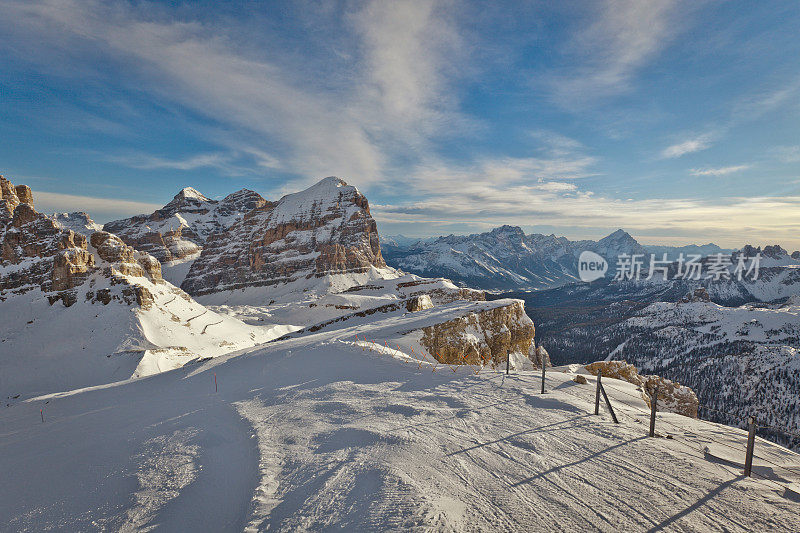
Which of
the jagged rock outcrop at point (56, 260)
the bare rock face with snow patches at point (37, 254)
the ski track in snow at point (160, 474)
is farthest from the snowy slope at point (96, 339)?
the ski track in snow at point (160, 474)

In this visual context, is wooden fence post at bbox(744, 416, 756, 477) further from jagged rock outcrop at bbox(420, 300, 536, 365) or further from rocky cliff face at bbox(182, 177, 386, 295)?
rocky cliff face at bbox(182, 177, 386, 295)

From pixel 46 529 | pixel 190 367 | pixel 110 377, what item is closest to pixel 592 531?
pixel 46 529

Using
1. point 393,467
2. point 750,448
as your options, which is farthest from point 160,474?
point 750,448

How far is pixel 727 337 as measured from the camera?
15588 cm

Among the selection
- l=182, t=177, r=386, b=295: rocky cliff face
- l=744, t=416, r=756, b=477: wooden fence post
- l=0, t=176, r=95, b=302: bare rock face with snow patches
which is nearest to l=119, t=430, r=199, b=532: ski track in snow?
l=744, t=416, r=756, b=477: wooden fence post

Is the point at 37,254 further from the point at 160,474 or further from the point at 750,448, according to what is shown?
the point at 750,448

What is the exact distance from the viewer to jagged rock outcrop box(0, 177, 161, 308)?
53719mm

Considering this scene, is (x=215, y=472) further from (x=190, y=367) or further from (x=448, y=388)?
(x=190, y=367)

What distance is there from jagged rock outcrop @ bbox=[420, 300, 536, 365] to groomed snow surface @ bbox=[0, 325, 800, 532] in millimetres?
10105

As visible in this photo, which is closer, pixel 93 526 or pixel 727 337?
pixel 93 526

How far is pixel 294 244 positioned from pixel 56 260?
323 ft

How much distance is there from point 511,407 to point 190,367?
19.8 meters

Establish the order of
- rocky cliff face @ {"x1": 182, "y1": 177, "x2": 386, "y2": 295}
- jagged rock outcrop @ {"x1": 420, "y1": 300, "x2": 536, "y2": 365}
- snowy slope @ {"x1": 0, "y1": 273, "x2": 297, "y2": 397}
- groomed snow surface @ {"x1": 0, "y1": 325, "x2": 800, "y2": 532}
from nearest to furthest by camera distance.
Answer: groomed snow surface @ {"x1": 0, "y1": 325, "x2": 800, "y2": 532}, jagged rock outcrop @ {"x1": 420, "y1": 300, "x2": 536, "y2": 365}, snowy slope @ {"x1": 0, "y1": 273, "x2": 297, "y2": 397}, rocky cliff face @ {"x1": 182, "y1": 177, "x2": 386, "y2": 295}

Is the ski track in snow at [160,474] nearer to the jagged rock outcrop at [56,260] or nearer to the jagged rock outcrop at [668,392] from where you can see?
the jagged rock outcrop at [668,392]
